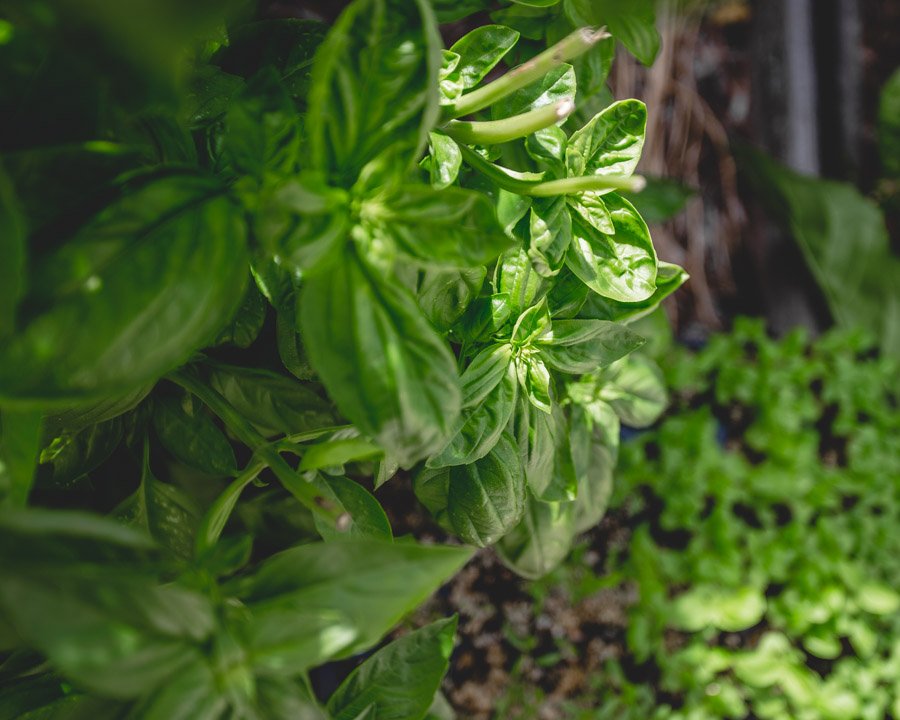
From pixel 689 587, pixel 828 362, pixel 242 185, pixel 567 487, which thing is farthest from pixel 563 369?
pixel 828 362

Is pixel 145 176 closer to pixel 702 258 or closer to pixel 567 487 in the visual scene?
pixel 567 487

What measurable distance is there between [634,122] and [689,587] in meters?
0.80

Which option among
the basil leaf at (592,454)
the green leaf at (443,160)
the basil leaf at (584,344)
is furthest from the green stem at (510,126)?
the basil leaf at (592,454)

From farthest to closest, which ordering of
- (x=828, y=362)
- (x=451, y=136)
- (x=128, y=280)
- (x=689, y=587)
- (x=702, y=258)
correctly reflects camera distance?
(x=702, y=258), (x=828, y=362), (x=689, y=587), (x=451, y=136), (x=128, y=280)

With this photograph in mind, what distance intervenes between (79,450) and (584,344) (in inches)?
12.5

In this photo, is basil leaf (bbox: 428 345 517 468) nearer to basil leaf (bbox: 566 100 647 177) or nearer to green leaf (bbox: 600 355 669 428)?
basil leaf (bbox: 566 100 647 177)

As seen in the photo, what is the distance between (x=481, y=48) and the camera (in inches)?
14.5

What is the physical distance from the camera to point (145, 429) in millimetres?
454

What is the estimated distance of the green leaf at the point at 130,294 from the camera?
23 centimetres

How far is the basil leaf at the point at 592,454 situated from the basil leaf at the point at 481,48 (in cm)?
25

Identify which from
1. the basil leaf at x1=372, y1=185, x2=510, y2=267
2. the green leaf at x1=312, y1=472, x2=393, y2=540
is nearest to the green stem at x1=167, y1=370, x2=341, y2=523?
the green leaf at x1=312, y1=472, x2=393, y2=540

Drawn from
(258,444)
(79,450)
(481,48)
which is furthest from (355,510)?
(481,48)

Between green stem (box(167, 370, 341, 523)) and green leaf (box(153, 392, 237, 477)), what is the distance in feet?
0.08

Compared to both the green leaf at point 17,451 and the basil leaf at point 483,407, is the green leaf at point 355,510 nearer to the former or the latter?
the basil leaf at point 483,407
